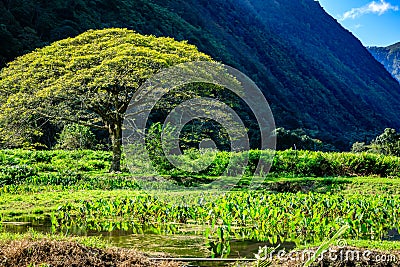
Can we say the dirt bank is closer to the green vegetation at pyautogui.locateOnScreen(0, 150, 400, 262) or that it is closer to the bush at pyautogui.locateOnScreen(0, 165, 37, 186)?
the green vegetation at pyautogui.locateOnScreen(0, 150, 400, 262)

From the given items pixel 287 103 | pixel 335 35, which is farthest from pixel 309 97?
pixel 335 35

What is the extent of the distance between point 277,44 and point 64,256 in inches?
4697

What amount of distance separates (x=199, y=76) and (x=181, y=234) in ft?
35.9

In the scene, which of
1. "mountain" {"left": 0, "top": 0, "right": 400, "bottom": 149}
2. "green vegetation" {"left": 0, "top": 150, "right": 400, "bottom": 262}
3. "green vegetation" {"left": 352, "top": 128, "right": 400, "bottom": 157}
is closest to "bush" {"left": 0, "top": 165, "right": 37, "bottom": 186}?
"green vegetation" {"left": 0, "top": 150, "right": 400, "bottom": 262}

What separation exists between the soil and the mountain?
34.5 meters

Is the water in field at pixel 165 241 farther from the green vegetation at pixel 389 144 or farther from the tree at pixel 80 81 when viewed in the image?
the green vegetation at pixel 389 144

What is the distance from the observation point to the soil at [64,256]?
5613mm

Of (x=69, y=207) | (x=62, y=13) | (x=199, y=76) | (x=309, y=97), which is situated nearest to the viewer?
(x=69, y=207)

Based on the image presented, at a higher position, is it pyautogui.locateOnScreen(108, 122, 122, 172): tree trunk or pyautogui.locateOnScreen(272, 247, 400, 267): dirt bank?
pyautogui.locateOnScreen(108, 122, 122, 172): tree trunk

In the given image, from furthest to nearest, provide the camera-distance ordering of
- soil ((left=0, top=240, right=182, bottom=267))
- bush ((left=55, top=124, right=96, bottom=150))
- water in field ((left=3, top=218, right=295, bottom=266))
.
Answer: bush ((left=55, top=124, right=96, bottom=150)) < water in field ((left=3, top=218, right=295, bottom=266)) < soil ((left=0, top=240, right=182, bottom=267))

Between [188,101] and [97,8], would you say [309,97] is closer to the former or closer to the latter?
[97,8]

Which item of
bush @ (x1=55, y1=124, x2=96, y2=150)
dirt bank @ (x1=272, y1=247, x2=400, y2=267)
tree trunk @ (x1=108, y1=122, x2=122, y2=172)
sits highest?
bush @ (x1=55, y1=124, x2=96, y2=150)

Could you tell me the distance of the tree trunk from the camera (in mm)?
19516

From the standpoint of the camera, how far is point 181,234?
911cm
